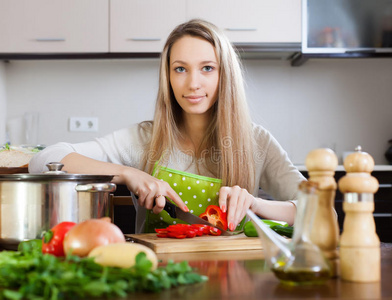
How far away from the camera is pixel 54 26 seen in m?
3.04

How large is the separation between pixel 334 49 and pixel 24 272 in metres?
2.71

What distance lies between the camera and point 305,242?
65 cm

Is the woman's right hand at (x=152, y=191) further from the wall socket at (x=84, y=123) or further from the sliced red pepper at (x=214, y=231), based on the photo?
the wall socket at (x=84, y=123)

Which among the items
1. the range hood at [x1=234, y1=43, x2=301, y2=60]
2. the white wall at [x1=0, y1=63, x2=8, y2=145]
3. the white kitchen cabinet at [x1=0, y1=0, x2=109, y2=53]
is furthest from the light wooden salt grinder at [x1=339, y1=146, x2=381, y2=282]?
the white wall at [x1=0, y1=63, x2=8, y2=145]

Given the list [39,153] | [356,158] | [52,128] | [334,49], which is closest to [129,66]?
[52,128]

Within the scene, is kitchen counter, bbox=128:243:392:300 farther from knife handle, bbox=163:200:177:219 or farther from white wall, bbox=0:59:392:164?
white wall, bbox=0:59:392:164

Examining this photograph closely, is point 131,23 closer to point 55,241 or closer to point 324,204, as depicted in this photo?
point 55,241

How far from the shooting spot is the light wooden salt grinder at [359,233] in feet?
2.14

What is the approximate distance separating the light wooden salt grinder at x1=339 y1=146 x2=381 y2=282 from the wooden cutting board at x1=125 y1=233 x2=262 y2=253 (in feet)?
1.30

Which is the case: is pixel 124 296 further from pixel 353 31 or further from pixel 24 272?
pixel 353 31

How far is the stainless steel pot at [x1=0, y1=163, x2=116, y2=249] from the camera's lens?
958mm

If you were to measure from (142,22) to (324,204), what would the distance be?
2504 millimetres

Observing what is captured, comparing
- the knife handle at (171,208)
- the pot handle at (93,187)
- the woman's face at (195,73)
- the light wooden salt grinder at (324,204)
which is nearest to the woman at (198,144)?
the woman's face at (195,73)

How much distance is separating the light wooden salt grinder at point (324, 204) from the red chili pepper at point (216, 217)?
23.5 inches
